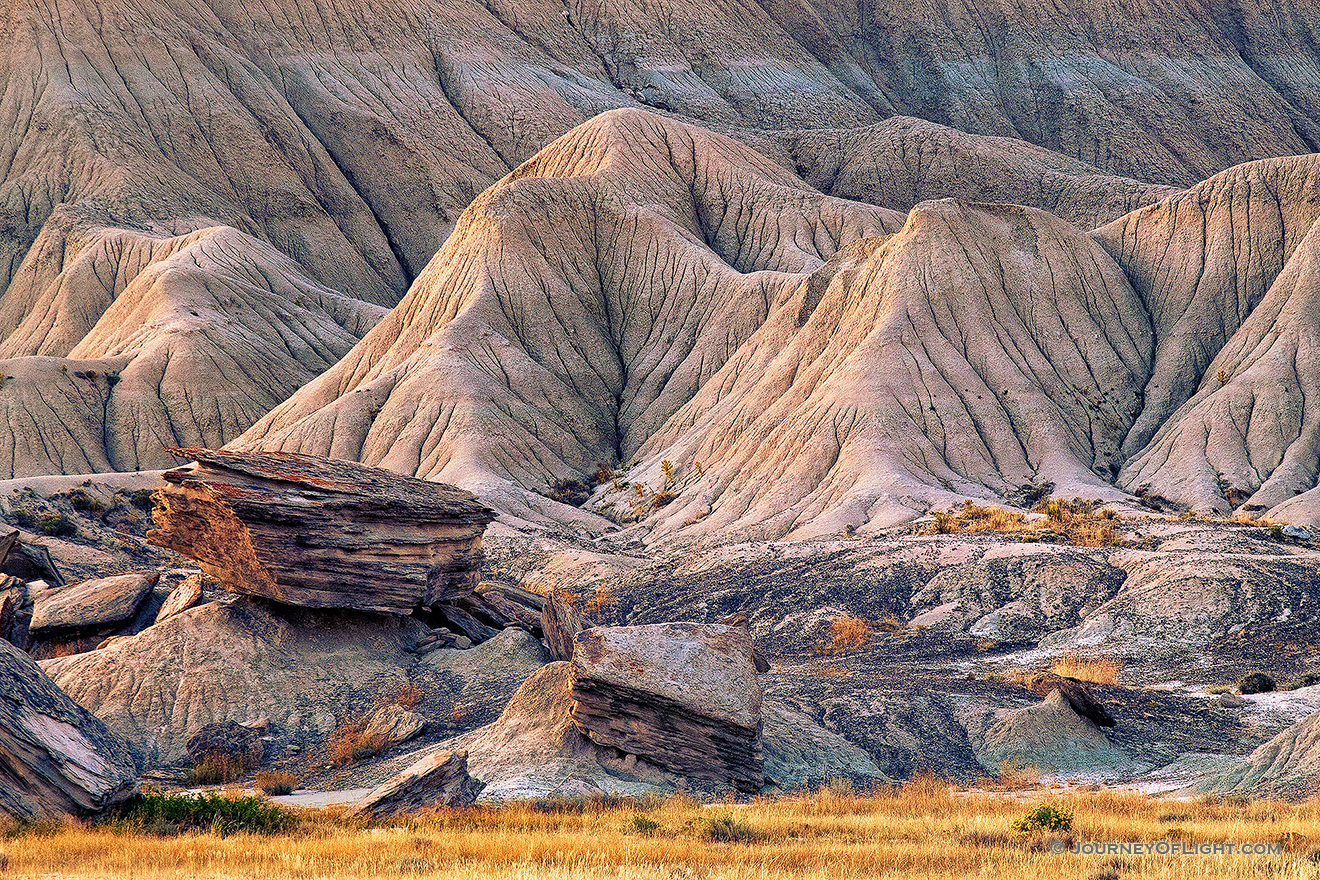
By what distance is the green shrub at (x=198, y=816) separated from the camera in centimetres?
1495

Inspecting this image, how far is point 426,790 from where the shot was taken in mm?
16719

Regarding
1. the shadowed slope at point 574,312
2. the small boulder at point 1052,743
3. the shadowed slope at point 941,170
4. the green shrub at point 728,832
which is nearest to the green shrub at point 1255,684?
the small boulder at point 1052,743

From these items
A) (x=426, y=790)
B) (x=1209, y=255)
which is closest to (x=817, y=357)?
(x=1209, y=255)

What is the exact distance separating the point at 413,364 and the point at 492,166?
42.6 metres

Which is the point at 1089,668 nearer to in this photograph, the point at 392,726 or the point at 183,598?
the point at 392,726

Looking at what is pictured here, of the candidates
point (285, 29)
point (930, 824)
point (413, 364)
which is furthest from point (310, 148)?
point (930, 824)

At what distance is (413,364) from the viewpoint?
6231cm

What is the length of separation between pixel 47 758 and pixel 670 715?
800 cm

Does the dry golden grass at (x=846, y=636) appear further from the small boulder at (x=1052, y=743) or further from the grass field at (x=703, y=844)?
the grass field at (x=703, y=844)

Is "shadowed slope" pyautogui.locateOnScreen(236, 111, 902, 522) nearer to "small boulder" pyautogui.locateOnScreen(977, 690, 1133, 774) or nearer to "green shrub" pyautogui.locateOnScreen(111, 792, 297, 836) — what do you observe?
"small boulder" pyautogui.locateOnScreen(977, 690, 1133, 774)

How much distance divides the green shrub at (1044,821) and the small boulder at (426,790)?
6725 mm

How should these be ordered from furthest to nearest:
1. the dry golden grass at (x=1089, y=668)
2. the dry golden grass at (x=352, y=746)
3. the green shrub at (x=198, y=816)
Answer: the dry golden grass at (x=1089, y=668), the dry golden grass at (x=352, y=746), the green shrub at (x=198, y=816)

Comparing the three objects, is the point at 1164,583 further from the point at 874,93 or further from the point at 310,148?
the point at 874,93

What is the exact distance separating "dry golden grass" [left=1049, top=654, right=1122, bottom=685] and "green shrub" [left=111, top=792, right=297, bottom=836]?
16.9 metres
